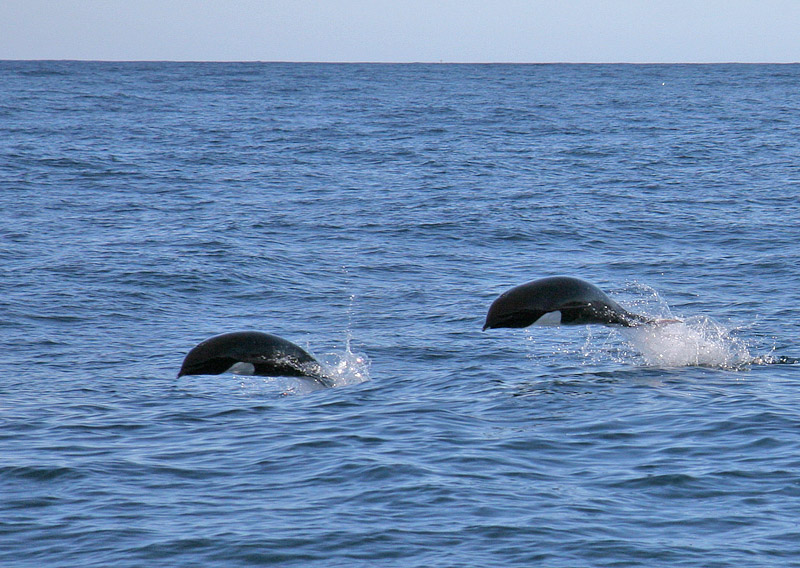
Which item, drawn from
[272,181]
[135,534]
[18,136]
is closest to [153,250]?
[272,181]

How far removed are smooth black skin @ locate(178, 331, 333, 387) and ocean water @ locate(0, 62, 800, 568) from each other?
2.15ft

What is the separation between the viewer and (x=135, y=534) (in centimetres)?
1029

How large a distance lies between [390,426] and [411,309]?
827 cm

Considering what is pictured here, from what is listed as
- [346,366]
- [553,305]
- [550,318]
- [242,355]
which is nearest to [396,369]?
[346,366]

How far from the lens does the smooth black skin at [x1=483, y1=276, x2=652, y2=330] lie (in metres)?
15.2

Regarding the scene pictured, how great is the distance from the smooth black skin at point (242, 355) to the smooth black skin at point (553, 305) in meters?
2.92

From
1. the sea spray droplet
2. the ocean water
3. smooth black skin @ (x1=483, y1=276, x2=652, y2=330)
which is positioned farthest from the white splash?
the sea spray droplet

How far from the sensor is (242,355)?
47.4ft

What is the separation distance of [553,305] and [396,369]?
129 inches

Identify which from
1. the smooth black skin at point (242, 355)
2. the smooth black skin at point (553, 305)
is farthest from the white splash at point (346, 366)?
the smooth black skin at point (553, 305)

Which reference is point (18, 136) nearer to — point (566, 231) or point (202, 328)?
point (566, 231)

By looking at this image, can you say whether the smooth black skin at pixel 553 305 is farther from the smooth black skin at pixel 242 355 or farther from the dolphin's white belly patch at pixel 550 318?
the smooth black skin at pixel 242 355

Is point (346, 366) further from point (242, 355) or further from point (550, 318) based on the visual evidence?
point (550, 318)

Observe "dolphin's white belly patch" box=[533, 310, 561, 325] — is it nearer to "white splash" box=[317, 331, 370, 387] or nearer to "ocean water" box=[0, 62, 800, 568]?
"ocean water" box=[0, 62, 800, 568]
